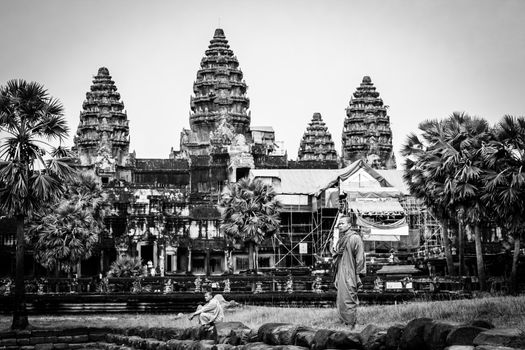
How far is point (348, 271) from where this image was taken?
18016mm

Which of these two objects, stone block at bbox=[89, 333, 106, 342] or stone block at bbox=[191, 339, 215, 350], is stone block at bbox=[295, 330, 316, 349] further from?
stone block at bbox=[89, 333, 106, 342]

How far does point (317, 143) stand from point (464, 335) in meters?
130

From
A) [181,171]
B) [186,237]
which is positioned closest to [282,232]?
[186,237]

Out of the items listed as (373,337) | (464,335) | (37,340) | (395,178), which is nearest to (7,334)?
(37,340)

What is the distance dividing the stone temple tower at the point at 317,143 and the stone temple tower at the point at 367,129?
604 cm

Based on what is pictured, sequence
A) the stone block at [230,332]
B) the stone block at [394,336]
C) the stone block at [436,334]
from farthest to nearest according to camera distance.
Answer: the stone block at [230,332] → the stone block at [394,336] → the stone block at [436,334]

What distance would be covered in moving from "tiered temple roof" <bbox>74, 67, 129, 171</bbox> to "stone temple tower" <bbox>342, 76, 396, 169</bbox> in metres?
29.9

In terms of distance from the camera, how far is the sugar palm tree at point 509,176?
1476 inches

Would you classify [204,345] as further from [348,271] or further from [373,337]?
[373,337]

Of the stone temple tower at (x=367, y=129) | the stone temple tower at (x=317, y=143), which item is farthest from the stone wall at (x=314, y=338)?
the stone temple tower at (x=317, y=143)

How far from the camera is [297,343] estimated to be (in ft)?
52.8

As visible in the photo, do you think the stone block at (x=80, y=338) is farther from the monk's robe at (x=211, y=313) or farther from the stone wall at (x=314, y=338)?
the monk's robe at (x=211, y=313)

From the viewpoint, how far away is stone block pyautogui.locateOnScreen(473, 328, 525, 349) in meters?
11.1

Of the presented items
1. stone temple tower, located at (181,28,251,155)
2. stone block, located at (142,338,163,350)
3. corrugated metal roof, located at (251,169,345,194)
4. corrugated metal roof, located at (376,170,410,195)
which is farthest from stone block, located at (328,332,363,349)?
stone temple tower, located at (181,28,251,155)
